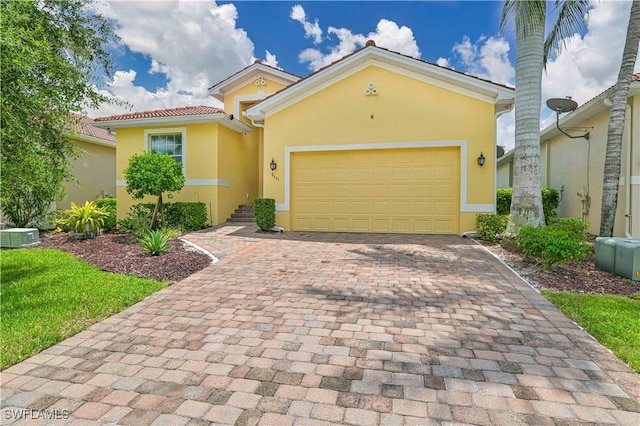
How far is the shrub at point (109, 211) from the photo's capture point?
39.0ft

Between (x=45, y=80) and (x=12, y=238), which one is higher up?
(x=45, y=80)

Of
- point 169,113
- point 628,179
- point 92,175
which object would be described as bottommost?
point 628,179

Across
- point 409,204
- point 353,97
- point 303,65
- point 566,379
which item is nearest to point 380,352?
point 566,379

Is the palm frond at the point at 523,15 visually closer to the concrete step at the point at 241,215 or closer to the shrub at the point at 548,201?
the shrub at the point at 548,201

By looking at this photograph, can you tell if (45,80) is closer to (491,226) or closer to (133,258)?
(133,258)

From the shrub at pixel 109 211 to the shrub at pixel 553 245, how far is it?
494 inches

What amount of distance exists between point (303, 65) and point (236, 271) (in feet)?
42.5

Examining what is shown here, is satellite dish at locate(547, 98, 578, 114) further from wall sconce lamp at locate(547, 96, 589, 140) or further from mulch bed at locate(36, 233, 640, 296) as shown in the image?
mulch bed at locate(36, 233, 640, 296)

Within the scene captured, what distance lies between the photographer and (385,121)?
35.3 ft

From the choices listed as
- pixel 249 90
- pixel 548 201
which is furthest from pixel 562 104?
pixel 249 90

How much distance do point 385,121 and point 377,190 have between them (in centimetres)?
224

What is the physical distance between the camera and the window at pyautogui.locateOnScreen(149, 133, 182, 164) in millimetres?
12586

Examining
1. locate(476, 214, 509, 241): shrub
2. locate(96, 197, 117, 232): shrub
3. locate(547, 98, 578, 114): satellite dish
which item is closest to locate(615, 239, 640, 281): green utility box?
locate(476, 214, 509, 241): shrub

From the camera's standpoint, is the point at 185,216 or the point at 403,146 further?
the point at 185,216
